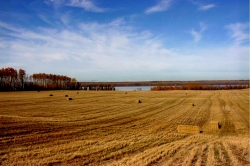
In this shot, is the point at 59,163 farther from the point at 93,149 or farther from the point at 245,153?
the point at 245,153

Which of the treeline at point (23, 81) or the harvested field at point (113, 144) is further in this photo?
the treeline at point (23, 81)

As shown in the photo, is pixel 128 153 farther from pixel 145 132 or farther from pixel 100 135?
pixel 145 132

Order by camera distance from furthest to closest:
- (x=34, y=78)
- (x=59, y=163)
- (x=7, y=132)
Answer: (x=34, y=78) → (x=7, y=132) → (x=59, y=163)

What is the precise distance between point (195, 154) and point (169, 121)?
9.87 meters

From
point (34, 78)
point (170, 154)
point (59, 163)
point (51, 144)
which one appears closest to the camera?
point (59, 163)

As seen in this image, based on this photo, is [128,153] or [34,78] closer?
[128,153]

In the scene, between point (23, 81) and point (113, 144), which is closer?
point (113, 144)

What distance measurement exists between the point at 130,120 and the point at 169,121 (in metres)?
3.55

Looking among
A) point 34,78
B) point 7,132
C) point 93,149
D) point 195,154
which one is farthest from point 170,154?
point 34,78

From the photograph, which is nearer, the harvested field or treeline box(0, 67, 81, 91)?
the harvested field

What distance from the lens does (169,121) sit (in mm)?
21266

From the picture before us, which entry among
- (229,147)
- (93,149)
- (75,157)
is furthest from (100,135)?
(229,147)

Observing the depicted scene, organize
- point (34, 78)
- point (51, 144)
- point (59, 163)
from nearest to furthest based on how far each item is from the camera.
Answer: point (59, 163) → point (51, 144) → point (34, 78)

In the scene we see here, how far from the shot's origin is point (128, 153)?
11516mm
